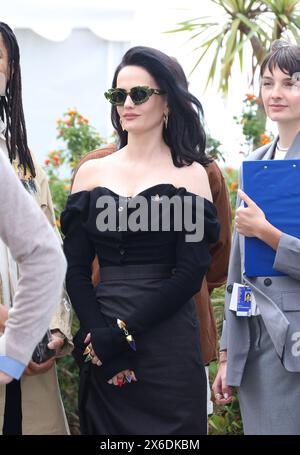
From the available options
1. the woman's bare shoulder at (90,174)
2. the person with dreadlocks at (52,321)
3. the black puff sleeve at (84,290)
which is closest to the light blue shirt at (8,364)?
the black puff sleeve at (84,290)

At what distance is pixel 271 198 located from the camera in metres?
3.28

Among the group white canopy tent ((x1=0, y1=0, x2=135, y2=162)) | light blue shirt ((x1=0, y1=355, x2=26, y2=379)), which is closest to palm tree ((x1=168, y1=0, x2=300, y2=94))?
white canopy tent ((x1=0, y1=0, x2=135, y2=162))

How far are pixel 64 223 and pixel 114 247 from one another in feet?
0.77

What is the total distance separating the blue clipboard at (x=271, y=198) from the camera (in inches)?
128

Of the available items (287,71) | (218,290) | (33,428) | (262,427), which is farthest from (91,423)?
(218,290)

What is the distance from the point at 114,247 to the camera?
3.26 m

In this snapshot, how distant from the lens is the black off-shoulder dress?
3.17 metres

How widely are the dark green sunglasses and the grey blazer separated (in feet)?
1.81

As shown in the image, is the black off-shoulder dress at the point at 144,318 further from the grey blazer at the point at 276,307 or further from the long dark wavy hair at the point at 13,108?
the long dark wavy hair at the point at 13,108

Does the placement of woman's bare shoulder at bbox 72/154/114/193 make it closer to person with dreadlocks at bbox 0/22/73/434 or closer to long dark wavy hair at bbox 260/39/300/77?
person with dreadlocks at bbox 0/22/73/434

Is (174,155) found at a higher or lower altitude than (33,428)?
higher

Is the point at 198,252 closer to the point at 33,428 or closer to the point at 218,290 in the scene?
the point at 33,428

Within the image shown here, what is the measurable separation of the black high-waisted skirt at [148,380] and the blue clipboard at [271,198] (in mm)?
315

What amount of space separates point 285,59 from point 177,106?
43 cm
